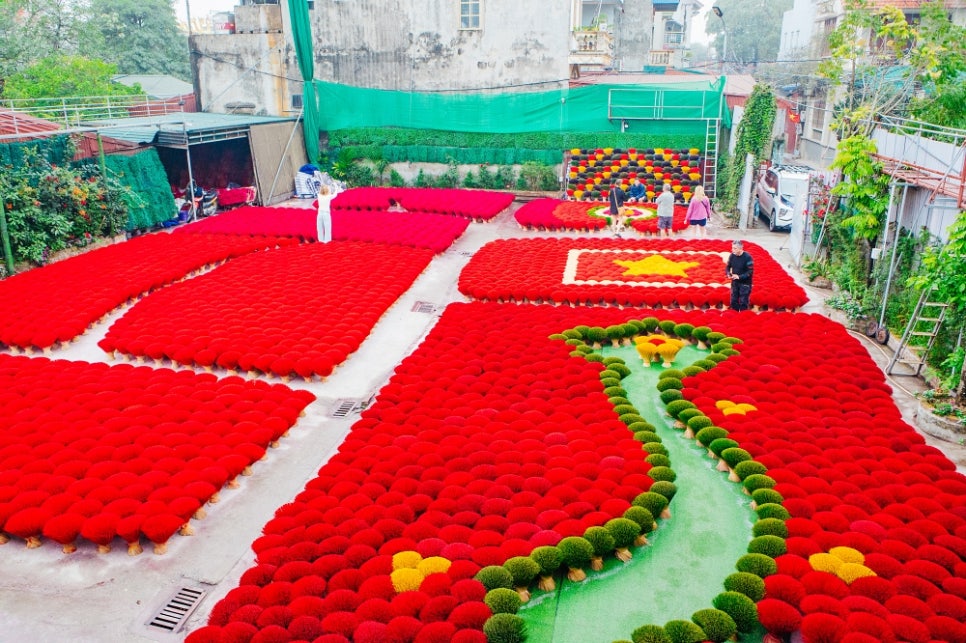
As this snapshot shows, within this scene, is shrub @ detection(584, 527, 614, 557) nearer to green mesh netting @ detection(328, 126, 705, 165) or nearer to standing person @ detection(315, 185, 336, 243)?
standing person @ detection(315, 185, 336, 243)

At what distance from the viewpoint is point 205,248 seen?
18984 mm

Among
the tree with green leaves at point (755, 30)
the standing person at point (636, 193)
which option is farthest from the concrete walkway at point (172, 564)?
the tree with green leaves at point (755, 30)

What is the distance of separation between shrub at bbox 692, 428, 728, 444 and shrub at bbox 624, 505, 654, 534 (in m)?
2.31

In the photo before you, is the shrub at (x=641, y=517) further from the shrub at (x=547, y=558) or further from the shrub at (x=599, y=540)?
the shrub at (x=547, y=558)

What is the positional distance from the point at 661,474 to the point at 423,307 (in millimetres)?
8401

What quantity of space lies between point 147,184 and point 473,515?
1840 centimetres

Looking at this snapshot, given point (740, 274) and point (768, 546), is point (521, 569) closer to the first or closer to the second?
point (768, 546)

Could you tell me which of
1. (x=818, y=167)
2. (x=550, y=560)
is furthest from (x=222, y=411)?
A: (x=818, y=167)

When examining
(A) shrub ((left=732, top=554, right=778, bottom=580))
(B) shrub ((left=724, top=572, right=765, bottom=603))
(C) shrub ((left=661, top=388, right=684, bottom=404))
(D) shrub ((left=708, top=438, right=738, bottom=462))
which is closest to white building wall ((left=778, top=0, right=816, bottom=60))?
(C) shrub ((left=661, top=388, right=684, bottom=404))

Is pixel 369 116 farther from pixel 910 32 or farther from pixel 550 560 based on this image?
pixel 550 560

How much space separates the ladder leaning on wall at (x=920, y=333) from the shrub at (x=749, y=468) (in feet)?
15.5

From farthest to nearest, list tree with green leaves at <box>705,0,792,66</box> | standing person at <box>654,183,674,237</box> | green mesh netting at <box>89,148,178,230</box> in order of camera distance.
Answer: tree with green leaves at <box>705,0,792,66</box>, green mesh netting at <box>89,148,178,230</box>, standing person at <box>654,183,674,237</box>

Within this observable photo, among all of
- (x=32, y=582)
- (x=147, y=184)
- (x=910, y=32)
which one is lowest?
(x=32, y=582)

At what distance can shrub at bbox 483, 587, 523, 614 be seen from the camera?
6.62 meters
